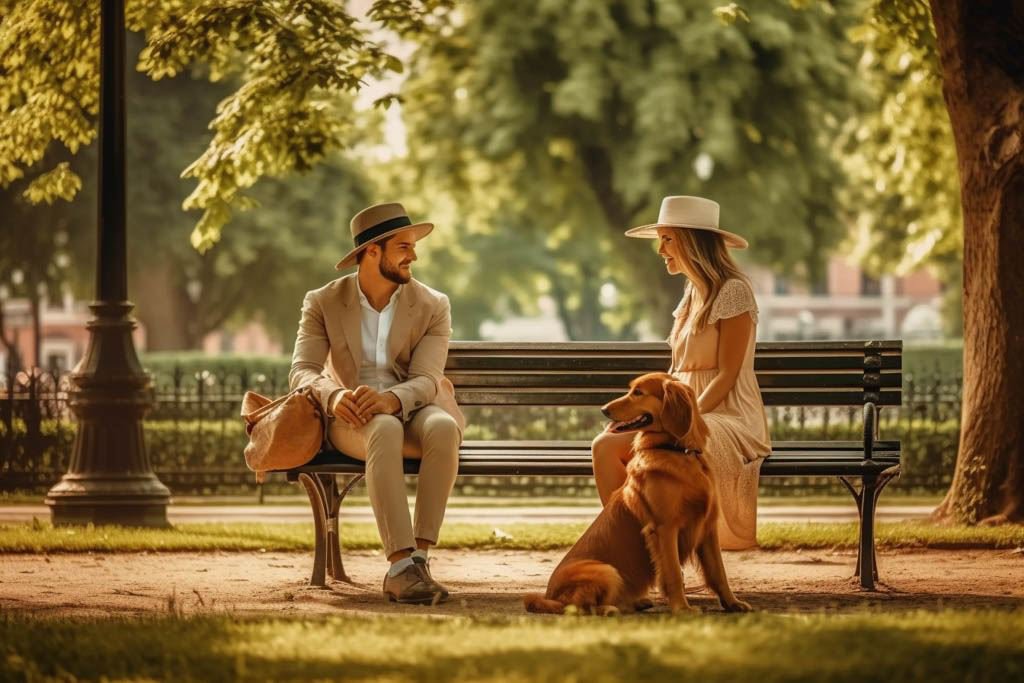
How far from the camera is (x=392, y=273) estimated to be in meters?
7.46

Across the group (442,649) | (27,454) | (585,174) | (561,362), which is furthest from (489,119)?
(442,649)

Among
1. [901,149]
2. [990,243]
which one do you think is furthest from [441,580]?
[901,149]

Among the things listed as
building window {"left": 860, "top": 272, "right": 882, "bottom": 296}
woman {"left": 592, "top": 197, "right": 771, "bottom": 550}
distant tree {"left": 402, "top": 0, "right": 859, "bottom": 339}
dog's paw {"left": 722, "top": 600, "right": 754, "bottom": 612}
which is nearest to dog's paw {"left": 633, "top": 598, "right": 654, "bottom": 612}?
dog's paw {"left": 722, "top": 600, "right": 754, "bottom": 612}

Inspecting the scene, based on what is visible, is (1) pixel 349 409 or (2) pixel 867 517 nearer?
(1) pixel 349 409

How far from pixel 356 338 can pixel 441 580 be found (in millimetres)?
1454

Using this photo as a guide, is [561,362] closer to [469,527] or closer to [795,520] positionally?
[469,527]

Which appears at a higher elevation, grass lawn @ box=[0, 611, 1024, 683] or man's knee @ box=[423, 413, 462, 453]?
man's knee @ box=[423, 413, 462, 453]

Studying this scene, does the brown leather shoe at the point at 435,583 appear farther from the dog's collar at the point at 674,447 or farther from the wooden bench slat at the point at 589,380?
the wooden bench slat at the point at 589,380

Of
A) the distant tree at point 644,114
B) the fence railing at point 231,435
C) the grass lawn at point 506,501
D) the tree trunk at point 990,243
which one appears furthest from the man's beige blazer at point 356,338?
the distant tree at point 644,114

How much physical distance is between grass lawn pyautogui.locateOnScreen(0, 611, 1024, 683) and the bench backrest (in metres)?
2.49

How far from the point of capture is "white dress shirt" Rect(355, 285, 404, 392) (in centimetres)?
748

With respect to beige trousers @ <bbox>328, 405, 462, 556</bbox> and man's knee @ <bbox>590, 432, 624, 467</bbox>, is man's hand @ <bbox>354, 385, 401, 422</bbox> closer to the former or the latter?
beige trousers @ <bbox>328, 405, 462, 556</bbox>

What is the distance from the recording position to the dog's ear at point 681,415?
6285 mm

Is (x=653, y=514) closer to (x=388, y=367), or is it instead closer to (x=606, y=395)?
(x=388, y=367)
